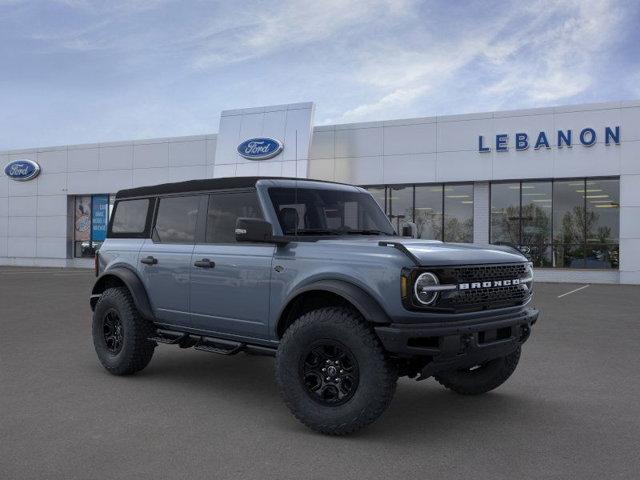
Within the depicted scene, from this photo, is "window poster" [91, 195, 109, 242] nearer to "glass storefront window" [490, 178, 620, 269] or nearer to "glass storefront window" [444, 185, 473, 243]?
"glass storefront window" [444, 185, 473, 243]

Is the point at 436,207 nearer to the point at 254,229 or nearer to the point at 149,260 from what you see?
the point at 149,260

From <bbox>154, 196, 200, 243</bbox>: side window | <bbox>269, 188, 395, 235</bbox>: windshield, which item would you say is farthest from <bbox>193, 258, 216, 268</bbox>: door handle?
<bbox>269, 188, 395, 235</bbox>: windshield

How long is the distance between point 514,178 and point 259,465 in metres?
21.6

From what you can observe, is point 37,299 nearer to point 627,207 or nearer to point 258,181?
point 258,181

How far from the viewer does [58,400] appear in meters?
5.49

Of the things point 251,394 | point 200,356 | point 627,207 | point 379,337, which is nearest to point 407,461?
point 379,337

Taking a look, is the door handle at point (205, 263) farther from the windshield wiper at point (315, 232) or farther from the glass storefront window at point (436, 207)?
the glass storefront window at point (436, 207)

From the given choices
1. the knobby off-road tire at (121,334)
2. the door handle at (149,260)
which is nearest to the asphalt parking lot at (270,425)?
the knobby off-road tire at (121,334)

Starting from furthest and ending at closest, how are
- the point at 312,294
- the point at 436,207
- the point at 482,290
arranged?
the point at 436,207
the point at 312,294
the point at 482,290

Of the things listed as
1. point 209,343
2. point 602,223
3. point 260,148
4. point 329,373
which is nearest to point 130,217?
point 209,343

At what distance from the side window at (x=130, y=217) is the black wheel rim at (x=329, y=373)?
9.48 ft

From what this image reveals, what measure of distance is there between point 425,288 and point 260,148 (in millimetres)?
22653

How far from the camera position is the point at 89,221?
3266 centimetres

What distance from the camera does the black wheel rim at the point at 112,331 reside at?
663 cm
